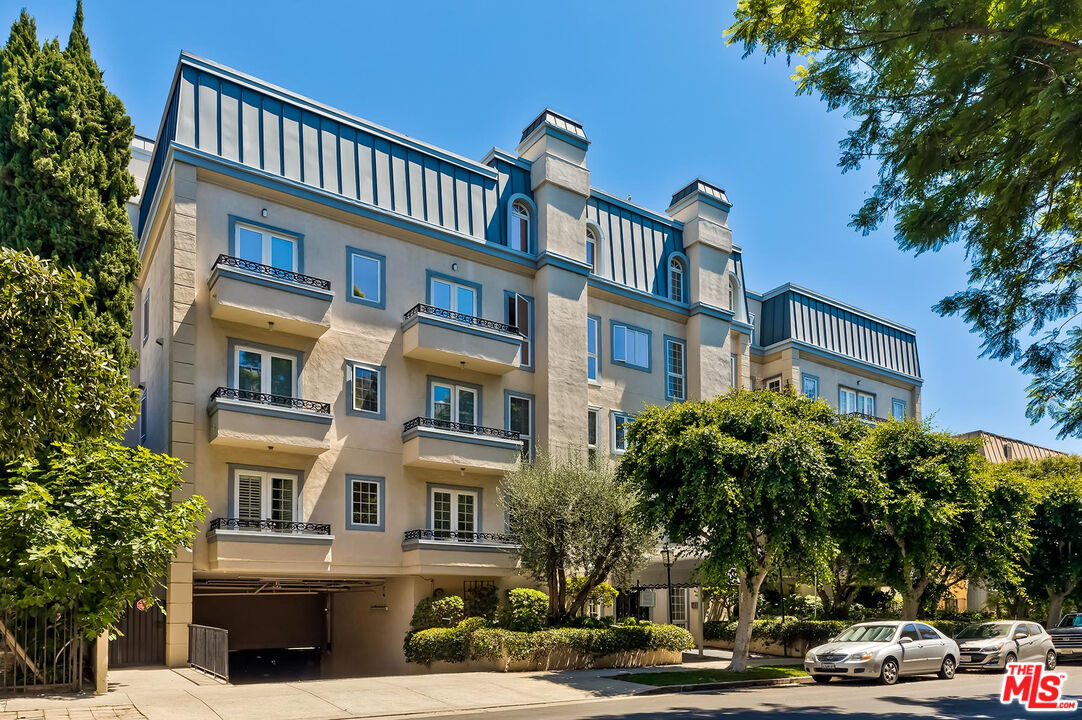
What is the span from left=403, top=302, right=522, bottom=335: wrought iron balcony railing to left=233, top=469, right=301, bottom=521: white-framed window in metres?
5.95

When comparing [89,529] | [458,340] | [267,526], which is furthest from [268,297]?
[89,529]

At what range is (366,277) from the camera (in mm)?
27078

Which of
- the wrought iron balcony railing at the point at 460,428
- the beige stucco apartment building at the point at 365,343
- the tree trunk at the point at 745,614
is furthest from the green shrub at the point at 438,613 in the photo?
the tree trunk at the point at 745,614

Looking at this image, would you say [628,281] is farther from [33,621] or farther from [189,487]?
[33,621]

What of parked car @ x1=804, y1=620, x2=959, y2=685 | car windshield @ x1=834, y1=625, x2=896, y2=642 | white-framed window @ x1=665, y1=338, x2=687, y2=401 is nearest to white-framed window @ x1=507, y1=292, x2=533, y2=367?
white-framed window @ x1=665, y1=338, x2=687, y2=401

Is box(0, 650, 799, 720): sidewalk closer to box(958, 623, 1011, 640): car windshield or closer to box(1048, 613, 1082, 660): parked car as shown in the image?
box(958, 623, 1011, 640): car windshield

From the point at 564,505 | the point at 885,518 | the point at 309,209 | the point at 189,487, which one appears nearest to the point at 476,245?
the point at 309,209

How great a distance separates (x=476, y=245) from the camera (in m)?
29.1

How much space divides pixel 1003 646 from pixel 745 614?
7267mm

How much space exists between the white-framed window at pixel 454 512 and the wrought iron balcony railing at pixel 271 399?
452cm

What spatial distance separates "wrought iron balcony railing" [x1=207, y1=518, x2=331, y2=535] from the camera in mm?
23000

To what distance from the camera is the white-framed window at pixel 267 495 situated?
24.0 metres

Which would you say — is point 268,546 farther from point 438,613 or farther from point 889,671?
point 889,671

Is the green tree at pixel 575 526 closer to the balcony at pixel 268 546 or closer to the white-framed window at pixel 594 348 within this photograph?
the balcony at pixel 268 546
